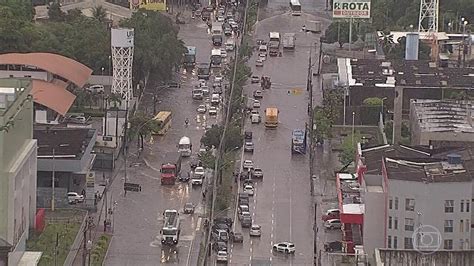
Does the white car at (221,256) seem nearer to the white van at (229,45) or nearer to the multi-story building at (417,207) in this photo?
the multi-story building at (417,207)

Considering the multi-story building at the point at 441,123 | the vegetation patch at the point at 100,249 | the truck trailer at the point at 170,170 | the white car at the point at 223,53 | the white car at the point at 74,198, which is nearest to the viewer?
the vegetation patch at the point at 100,249

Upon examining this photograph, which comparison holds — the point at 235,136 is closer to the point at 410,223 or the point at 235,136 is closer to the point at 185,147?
the point at 185,147

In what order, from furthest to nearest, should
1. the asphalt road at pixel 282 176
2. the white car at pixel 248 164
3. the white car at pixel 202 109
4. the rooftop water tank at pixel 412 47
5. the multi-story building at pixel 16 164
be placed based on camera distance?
1. the rooftop water tank at pixel 412 47
2. the white car at pixel 202 109
3. the white car at pixel 248 164
4. the asphalt road at pixel 282 176
5. the multi-story building at pixel 16 164

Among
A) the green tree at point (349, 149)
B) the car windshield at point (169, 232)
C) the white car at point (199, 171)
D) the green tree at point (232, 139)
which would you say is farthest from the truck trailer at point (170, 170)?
the car windshield at point (169, 232)

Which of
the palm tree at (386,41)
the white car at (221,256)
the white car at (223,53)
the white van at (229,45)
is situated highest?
the palm tree at (386,41)

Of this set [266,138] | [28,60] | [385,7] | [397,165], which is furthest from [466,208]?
[385,7]

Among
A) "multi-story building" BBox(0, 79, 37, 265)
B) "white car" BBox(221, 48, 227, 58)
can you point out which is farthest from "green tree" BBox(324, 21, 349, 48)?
"multi-story building" BBox(0, 79, 37, 265)
